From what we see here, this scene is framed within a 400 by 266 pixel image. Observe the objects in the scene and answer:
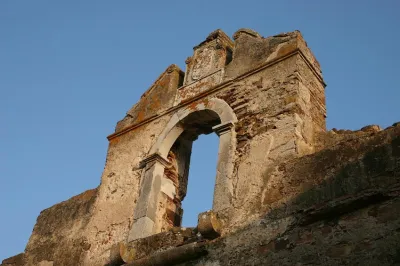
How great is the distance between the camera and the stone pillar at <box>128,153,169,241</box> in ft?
21.2

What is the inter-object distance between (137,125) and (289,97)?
8.11 feet

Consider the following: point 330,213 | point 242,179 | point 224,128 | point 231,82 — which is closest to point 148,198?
point 224,128

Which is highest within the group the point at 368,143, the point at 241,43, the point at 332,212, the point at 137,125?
the point at 241,43

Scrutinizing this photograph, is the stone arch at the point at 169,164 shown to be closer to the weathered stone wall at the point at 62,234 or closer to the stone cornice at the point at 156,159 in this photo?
the stone cornice at the point at 156,159

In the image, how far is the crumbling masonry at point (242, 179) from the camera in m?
4.73

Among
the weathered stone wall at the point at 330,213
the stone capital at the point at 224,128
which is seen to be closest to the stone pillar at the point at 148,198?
the stone capital at the point at 224,128

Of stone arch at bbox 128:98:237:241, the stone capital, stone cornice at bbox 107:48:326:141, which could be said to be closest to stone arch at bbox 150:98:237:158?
stone arch at bbox 128:98:237:241

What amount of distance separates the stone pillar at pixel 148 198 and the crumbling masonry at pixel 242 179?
16mm

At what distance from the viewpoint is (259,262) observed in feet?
16.3

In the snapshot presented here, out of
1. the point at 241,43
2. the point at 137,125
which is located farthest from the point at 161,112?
the point at 241,43

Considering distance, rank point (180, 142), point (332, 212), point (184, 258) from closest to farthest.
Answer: point (332, 212) → point (184, 258) → point (180, 142)

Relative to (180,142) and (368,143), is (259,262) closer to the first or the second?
(368,143)

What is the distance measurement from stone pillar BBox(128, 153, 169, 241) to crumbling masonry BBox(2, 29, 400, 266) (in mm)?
16

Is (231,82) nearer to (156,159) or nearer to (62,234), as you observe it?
(156,159)
